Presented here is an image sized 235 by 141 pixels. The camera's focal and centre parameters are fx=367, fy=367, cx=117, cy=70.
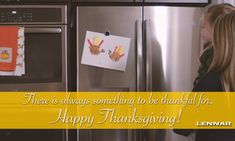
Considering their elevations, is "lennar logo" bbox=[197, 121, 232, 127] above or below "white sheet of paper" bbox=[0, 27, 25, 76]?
below

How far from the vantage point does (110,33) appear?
192 cm

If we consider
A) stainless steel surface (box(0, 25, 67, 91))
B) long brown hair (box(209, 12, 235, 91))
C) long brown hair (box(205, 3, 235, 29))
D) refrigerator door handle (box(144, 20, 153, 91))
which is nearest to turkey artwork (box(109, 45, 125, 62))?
refrigerator door handle (box(144, 20, 153, 91))

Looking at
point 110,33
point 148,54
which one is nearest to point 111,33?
point 110,33

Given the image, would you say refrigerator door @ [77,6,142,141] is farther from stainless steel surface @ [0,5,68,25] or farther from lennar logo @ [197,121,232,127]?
lennar logo @ [197,121,232,127]

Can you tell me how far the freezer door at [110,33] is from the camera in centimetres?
191

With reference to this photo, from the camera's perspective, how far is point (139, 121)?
6.26ft

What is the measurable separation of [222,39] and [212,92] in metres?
0.20

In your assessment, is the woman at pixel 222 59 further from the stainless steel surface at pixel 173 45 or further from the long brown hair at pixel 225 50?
the stainless steel surface at pixel 173 45

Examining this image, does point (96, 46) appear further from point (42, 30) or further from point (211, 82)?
point (211, 82)

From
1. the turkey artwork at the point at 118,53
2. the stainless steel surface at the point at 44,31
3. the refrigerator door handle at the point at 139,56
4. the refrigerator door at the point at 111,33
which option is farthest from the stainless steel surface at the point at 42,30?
the refrigerator door handle at the point at 139,56

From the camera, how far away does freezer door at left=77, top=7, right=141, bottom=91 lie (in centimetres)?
191

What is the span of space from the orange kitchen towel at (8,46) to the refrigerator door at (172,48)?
68 cm

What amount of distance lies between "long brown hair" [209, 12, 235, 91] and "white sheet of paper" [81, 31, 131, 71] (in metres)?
0.69

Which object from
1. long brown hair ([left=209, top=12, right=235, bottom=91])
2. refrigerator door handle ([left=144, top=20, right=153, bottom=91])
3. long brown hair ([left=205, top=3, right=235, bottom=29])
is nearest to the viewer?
long brown hair ([left=209, top=12, right=235, bottom=91])
